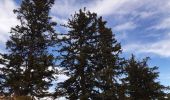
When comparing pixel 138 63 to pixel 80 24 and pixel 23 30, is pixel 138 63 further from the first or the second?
pixel 23 30

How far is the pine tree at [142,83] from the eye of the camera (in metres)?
36.6

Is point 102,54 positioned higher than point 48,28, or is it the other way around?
point 48,28

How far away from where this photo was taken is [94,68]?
34469 millimetres

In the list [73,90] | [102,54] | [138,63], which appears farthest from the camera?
[138,63]

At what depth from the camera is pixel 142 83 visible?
123 feet

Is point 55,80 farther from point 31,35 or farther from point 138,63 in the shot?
point 138,63

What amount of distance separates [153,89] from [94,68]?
7.52 meters

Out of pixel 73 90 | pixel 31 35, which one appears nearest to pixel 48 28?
pixel 31 35

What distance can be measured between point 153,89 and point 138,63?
3.95 meters

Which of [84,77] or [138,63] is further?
[138,63]

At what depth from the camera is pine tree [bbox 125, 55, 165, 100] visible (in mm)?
36562

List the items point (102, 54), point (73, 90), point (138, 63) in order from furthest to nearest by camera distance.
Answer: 1. point (138, 63)
2. point (102, 54)
3. point (73, 90)

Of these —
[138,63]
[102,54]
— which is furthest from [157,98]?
[102,54]

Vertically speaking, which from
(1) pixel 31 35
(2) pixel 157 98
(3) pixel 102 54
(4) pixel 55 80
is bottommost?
(2) pixel 157 98
